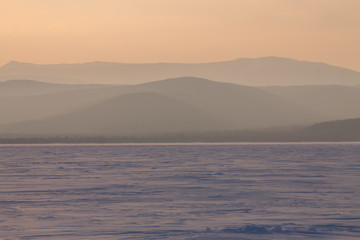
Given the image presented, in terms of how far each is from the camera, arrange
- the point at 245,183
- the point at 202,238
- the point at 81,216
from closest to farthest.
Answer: the point at 202,238 → the point at 81,216 → the point at 245,183

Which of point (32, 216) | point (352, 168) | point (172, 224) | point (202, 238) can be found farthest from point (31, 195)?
point (352, 168)

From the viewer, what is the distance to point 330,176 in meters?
61.6

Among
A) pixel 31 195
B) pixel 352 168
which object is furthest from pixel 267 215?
pixel 352 168

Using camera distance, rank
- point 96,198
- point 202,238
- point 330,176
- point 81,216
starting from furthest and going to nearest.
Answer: point 330,176
point 96,198
point 81,216
point 202,238

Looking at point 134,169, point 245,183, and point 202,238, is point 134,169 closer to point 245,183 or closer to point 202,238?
point 245,183

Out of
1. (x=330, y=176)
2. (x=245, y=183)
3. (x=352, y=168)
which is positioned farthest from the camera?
(x=352, y=168)

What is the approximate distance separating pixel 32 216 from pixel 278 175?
30.3 meters

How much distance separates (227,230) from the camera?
3256 cm

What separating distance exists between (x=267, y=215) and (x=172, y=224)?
16.9 feet

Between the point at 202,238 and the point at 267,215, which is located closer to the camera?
the point at 202,238

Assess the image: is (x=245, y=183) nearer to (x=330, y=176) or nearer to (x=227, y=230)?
(x=330, y=176)

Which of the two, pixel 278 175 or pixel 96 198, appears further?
pixel 278 175

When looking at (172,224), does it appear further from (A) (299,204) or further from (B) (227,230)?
(A) (299,204)

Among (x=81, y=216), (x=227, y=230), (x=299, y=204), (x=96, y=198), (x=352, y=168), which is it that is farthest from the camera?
(x=352, y=168)
